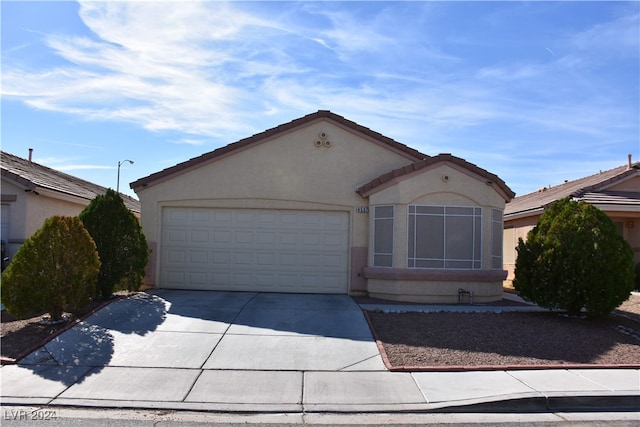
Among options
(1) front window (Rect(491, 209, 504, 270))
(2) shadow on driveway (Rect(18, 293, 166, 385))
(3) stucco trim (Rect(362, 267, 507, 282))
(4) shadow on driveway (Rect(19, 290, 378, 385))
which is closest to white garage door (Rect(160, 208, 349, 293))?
(3) stucco trim (Rect(362, 267, 507, 282))

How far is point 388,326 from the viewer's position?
9930mm

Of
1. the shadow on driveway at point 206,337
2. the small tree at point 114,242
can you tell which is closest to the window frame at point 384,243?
the shadow on driveway at point 206,337

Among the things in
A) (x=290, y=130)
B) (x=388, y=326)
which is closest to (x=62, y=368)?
(x=388, y=326)

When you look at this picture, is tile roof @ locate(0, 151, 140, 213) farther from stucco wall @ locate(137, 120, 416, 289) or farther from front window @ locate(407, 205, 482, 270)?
front window @ locate(407, 205, 482, 270)

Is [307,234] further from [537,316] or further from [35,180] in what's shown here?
[35,180]

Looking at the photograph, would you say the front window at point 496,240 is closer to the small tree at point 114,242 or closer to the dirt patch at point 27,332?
the small tree at point 114,242

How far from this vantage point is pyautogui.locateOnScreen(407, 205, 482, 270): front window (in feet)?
42.1

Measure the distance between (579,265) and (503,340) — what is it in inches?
100

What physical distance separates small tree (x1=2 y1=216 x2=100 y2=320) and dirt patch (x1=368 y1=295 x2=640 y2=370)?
17.9 ft

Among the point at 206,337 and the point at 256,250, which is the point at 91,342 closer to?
the point at 206,337

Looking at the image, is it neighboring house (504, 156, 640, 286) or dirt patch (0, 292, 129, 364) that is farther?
neighboring house (504, 156, 640, 286)

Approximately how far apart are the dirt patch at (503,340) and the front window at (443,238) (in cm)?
192

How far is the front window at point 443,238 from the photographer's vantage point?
12.8 meters

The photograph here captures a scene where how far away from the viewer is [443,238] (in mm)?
12883
